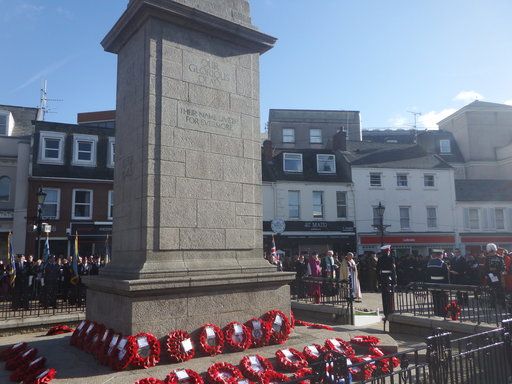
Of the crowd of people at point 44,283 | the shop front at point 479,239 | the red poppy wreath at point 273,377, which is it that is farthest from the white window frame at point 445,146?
the red poppy wreath at point 273,377

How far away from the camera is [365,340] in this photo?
823cm

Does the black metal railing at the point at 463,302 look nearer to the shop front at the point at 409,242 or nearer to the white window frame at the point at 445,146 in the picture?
the shop front at the point at 409,242

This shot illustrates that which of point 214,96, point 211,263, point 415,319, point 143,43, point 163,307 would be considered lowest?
point 415,319

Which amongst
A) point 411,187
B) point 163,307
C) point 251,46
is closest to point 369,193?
point 411,187

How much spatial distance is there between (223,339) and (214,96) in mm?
4673

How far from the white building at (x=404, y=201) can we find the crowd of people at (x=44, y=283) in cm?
2567

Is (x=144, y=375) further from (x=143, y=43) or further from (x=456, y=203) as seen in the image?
(x=456, y=203)

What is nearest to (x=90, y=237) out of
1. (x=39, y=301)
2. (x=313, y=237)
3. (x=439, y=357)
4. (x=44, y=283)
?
(x=44, y=283)

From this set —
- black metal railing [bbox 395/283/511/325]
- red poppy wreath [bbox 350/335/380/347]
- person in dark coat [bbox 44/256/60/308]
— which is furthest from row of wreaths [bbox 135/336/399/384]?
person in dark coat [bbox 44/256/60/308]

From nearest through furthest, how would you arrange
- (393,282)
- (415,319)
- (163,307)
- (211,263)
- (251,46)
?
(163,307), (211,263), (251,46), (415,319), (393,282)

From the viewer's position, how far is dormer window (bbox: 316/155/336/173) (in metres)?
39.8

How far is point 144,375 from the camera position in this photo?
628 cm

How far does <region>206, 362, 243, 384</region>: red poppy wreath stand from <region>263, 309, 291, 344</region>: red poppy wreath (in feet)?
5.54

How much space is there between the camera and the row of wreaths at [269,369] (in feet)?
20.0
